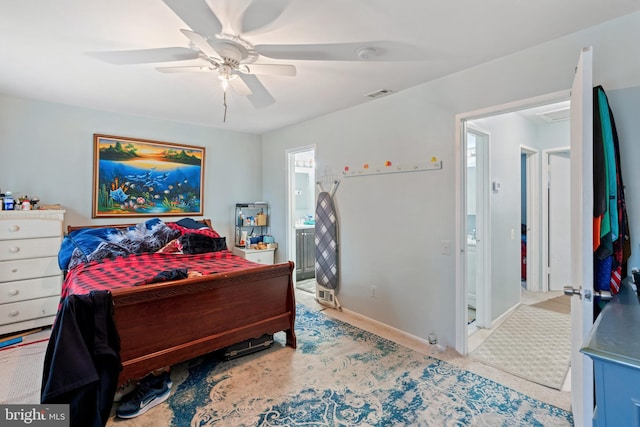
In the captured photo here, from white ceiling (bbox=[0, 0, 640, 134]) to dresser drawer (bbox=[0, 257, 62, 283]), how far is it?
1.72m

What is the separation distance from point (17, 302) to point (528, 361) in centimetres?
480

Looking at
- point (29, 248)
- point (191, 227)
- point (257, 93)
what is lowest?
point (29, 248)

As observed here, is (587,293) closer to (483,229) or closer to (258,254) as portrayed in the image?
(483,229)

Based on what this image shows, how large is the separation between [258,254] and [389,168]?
2.47 m

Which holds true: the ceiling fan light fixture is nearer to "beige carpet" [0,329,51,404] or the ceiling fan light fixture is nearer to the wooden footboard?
the wooden footboard

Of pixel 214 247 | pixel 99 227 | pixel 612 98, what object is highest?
pixel 612 98

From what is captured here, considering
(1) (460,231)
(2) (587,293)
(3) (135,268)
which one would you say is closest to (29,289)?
(3) (135,268)

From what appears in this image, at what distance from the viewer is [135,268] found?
2992 millimetres

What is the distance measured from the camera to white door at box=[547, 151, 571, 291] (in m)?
4.45

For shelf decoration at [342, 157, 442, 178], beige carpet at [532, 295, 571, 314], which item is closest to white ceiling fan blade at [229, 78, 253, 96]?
shelf decoration at [342, 157, 442, 178]

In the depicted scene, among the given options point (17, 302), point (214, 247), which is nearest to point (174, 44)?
point (214, 247)

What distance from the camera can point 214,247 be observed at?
3.77 meters

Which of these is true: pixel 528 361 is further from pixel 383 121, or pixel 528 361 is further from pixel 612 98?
pixel 383 121

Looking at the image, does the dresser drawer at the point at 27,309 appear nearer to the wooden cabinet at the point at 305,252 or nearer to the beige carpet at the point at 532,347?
the wooden cabinet at the point at 305,252
